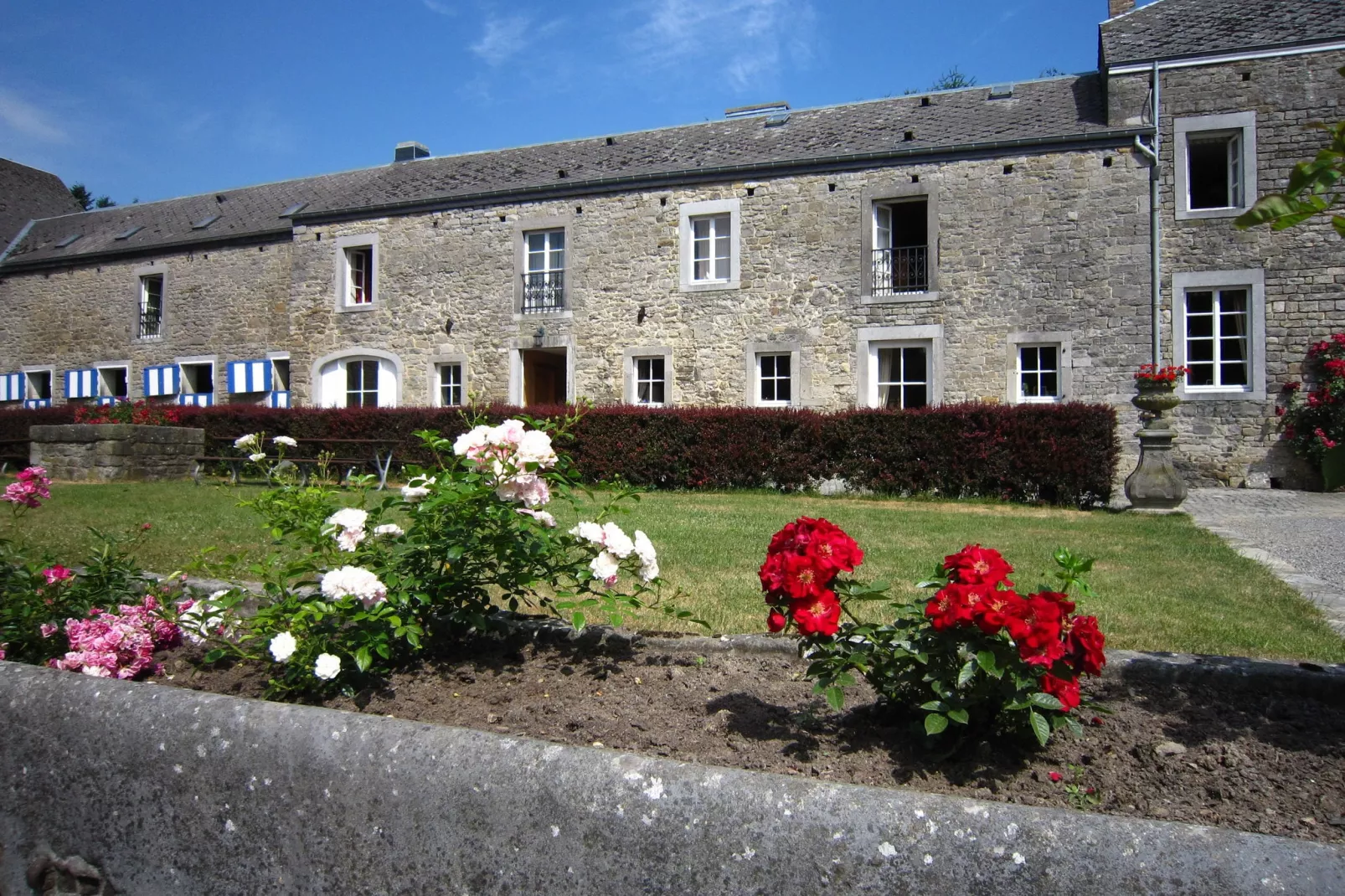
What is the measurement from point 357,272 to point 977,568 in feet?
63.1

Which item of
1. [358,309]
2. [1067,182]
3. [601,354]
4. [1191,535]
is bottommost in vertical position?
[1191,535]

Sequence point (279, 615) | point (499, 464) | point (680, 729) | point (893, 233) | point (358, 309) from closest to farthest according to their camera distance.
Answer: point (680, 729) < point (279, 615) < point (499, 464) < point (893, 233) < point (358, 309)

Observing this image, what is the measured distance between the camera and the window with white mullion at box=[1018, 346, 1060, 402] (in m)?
14.1


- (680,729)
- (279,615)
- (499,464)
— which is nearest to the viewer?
(680,729)

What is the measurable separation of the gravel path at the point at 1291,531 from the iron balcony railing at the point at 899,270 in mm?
5545

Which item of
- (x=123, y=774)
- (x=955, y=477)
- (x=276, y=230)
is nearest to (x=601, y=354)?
(x=955, y=477)

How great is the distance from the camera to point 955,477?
11484 millimetres

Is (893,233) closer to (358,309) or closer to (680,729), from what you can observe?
(358,309)

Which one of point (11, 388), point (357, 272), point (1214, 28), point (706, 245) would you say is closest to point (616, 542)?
point (706, 245)

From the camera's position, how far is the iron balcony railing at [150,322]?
21.8 meters

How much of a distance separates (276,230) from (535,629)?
65.1 ft

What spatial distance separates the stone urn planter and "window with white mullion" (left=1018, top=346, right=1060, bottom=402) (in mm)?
3431

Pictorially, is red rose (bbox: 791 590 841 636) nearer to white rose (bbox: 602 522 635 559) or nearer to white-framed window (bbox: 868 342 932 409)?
white rose (bbox: 602 522 635 559)

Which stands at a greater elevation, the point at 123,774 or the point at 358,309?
the point at 358,309
